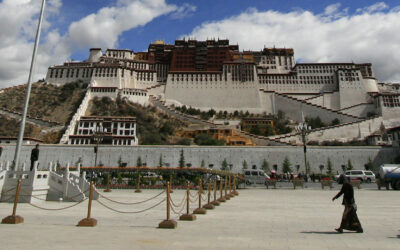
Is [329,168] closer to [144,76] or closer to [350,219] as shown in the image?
[350,219]

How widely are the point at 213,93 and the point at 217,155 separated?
108ft

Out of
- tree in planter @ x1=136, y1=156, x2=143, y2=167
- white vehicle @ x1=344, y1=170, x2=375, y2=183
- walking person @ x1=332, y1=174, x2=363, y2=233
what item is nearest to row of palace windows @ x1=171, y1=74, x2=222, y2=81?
tree in planter @ x1=136, y1=156, x2=143, y2=167

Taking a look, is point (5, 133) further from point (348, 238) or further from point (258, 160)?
point (348, 238)

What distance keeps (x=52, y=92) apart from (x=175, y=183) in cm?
5543

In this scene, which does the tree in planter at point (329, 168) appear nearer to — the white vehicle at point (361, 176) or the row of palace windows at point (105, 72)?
the white vehicle at point (361, 176)

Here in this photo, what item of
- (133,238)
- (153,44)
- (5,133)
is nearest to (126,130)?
(5,133)

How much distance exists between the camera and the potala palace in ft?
198

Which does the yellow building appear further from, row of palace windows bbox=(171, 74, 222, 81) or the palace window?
the palace window

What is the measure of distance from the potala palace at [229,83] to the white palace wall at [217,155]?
1874cm

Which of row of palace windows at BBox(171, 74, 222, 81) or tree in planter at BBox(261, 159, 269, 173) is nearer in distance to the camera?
tree in planter at BBox(261, 159, 269, 173)

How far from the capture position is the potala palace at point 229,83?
60312mm

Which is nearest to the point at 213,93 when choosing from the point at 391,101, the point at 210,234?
the point at 391,101

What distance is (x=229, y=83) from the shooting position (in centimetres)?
6825

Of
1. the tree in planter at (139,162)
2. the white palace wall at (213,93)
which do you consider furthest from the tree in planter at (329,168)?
the white palace wall at (213,93)
